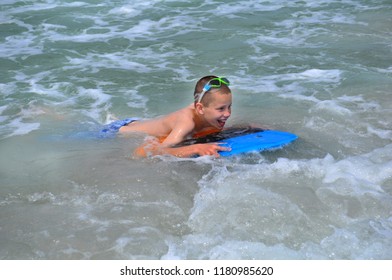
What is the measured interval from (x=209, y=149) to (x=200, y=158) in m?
0.12

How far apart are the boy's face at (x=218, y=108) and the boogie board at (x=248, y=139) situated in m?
0.24

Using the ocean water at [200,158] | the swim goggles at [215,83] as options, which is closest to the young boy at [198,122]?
the swim goggles at [215,83]

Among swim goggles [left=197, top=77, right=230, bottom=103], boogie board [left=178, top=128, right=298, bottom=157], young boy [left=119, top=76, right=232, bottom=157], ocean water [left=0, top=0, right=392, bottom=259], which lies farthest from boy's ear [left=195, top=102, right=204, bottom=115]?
ocean water [left=0, top=0, right=392, bottom=259]

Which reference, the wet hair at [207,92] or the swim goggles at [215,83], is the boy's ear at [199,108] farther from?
the swim goggles at [215,83]

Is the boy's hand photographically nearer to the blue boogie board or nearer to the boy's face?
the blue boogie board

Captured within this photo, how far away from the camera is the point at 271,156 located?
468cm

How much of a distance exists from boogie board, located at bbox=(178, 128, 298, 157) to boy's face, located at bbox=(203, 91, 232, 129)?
0.79 feet

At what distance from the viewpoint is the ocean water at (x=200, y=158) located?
3.50m

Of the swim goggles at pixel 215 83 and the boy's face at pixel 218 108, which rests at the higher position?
the swim goggles at pixel 215 83

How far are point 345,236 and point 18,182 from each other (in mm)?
2771

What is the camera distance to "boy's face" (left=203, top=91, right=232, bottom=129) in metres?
4.66

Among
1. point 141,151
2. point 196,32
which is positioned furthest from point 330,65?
point 141,151

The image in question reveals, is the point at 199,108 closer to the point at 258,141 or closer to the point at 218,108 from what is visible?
the point at 218,108
